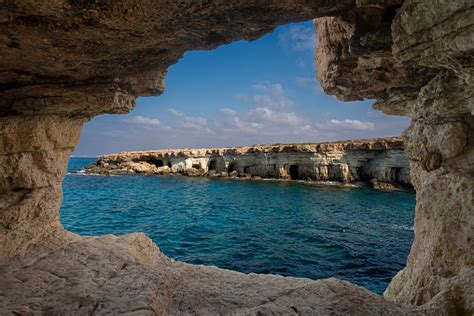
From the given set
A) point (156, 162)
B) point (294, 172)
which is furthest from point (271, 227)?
point (156, 162)

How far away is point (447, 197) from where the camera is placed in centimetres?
536

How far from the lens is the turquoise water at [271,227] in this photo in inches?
528

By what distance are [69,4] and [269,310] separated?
5195 millimetres

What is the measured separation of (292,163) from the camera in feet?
173

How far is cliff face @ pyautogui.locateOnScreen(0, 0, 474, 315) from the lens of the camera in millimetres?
3975

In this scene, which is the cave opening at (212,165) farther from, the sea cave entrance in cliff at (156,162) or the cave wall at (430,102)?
the cave wall at (430,102)

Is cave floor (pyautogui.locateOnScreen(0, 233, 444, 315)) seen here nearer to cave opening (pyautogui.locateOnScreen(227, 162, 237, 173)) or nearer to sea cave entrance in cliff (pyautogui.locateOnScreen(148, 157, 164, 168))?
cave opening (pyautogui.locateOnScreen(227, 162, 237, 173))

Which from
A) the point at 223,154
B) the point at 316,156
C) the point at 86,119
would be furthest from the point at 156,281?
the point at 223,154

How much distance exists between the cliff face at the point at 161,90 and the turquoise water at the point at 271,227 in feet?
22.9

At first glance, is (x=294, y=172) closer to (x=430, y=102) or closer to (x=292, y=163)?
(x=292, y=163)

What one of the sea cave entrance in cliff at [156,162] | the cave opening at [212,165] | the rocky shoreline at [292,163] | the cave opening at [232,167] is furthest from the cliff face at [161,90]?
the sea cave entrance in cliff at [156,162]

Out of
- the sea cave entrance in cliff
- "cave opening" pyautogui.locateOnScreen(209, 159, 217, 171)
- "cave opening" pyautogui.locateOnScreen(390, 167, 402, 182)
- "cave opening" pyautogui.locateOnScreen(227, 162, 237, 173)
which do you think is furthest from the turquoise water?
the sea cave entrance in cliff

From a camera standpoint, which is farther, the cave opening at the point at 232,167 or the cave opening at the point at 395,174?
the cave opening at the point at 232,167

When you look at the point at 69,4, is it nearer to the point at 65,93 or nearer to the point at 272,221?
the point at 65,93
